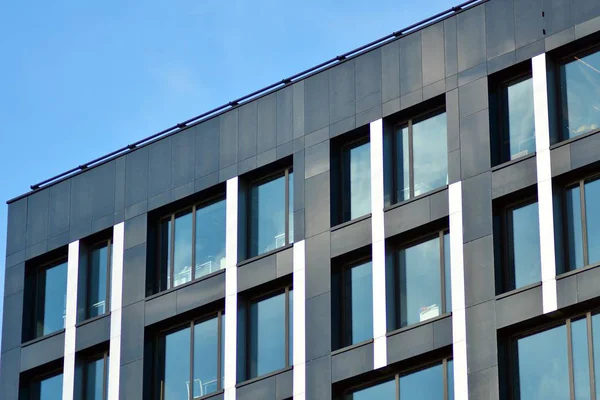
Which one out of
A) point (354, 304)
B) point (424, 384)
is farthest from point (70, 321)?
point (424, 384)

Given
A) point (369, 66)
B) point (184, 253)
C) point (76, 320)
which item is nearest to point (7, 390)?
point (76, 320)

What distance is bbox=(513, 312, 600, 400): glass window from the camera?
56562 mm

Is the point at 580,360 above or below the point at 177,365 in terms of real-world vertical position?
below

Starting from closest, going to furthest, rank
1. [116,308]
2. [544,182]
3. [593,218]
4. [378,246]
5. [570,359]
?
[570,359] → [593,218] → [544,182] → [378,246] → [116,308]

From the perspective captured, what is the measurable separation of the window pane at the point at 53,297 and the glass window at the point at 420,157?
48.9ft

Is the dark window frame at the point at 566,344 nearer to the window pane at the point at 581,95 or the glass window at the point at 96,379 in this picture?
the window pane at the point at 581,95

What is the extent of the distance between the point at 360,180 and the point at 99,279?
38.1 feet

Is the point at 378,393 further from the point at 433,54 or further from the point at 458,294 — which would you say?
the point at 433,54

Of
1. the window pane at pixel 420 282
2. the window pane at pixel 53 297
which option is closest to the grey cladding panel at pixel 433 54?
the window pane at pixel 420 282

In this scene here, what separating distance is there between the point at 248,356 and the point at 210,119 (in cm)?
933

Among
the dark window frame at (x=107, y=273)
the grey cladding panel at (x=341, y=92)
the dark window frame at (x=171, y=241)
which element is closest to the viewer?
the grey cladding panel at (x=341, y=92)

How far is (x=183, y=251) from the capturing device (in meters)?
68.7

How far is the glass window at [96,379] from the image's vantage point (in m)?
68.9

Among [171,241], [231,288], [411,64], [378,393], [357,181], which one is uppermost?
[411,64]
